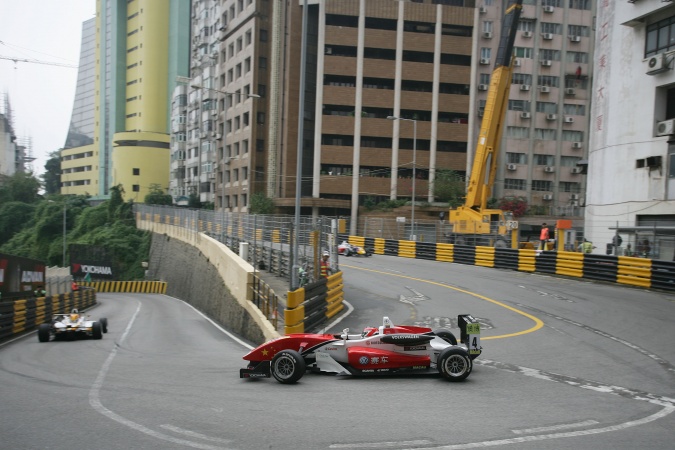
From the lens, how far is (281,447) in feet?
19.7

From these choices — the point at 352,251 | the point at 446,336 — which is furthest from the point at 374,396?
the point at 352,251

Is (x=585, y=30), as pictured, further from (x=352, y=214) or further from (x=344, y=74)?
(x=352, y=214)

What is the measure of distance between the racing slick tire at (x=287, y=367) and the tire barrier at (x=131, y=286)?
46.5 m

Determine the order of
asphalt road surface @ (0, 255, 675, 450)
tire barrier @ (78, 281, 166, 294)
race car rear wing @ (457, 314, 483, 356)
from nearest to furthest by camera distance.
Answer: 1. asphalt road surface @ (0, 255, 675, 450)
2. race car rear wing @ (457, 314, 483, 356)
3. tire barrier @ (78, 281, 166, 294)

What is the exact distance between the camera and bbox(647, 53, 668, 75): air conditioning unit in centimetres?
2672

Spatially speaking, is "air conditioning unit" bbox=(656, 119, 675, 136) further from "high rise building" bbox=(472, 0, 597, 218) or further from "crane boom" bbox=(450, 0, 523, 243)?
"high rise building" bbox=(472, 0, 597, 218)

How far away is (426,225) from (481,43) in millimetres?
31606

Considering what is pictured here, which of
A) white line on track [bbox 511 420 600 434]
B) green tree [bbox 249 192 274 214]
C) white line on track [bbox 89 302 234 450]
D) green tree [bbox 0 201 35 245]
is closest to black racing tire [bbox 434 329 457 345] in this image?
white line on track [bbox 511 420 600 434]

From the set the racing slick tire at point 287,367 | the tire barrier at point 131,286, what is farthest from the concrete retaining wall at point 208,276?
the racing slick tire at point 287,367

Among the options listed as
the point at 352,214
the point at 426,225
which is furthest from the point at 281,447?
the point at 352,214

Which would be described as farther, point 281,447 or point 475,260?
point 475,260

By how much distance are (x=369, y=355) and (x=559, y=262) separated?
19.0 m

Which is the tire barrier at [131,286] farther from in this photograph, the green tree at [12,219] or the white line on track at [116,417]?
the white line on track at [116,417]

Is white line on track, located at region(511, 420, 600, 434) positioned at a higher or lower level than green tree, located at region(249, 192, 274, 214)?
lower
